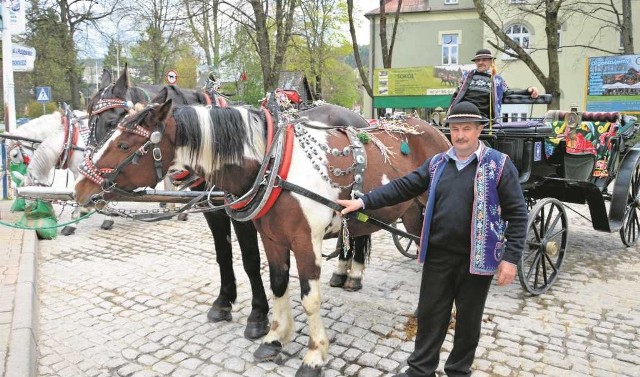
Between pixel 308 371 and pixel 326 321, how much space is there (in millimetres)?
952

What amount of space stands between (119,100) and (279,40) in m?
13.0

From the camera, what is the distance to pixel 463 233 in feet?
8.44

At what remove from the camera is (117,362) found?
3.52 meters

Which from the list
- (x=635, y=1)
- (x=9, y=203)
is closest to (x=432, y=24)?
(x=635, y=1)

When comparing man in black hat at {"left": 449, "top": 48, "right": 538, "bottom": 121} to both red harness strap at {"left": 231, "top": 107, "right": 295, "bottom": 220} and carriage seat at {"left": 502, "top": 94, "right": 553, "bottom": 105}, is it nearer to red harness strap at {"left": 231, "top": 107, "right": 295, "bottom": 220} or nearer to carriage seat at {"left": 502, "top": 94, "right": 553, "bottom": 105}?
carriage seat at {"left": 502, "top": 94, "right": 553, "bottom": 105}

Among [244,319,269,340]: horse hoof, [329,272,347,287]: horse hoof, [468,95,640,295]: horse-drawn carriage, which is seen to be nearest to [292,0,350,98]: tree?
[468,95,640,295]: horse-drawn carriage

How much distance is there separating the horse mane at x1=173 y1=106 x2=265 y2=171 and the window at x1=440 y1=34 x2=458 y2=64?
94.2ft

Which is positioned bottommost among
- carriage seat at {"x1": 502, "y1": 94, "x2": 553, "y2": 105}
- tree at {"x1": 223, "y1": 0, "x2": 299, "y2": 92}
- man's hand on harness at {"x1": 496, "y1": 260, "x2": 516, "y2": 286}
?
man's hand on harness at {"x1": 496, "y1": 260, "x2": 516, "y2": 286}

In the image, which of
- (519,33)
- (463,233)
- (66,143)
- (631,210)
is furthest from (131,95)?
(519,33)

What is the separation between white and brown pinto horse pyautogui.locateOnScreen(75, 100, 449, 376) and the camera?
2.87 metres

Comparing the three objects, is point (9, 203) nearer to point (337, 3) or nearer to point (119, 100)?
point (119, 100)

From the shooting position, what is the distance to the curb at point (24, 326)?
3191 mm

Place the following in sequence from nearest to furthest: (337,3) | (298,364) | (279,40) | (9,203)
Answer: (298,364) < (9,203) < (279,40) < (337,3)

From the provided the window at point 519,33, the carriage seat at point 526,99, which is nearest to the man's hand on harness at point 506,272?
the carriage seat at point 526,99
